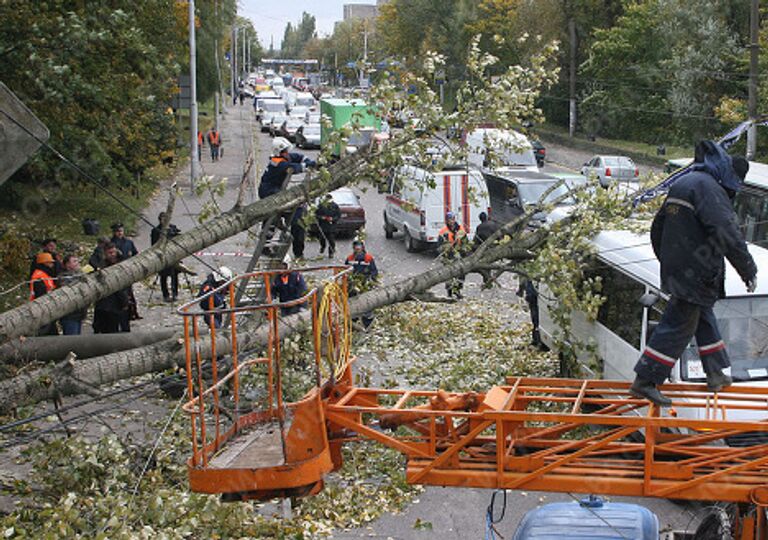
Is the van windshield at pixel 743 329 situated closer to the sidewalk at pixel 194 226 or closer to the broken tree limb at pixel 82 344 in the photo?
the sidewalk at pixel 194 226

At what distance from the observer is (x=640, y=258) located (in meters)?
12.0

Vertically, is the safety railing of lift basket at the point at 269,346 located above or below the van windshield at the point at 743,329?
above

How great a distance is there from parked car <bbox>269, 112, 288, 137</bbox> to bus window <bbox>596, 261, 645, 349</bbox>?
142 feet

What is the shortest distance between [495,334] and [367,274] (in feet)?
8.49

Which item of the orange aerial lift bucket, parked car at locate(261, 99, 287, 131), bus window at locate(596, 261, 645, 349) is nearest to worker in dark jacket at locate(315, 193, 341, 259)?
bus window at locate(596, 261, 645, 349)

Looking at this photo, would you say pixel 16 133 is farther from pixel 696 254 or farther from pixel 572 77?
pixel 572 77

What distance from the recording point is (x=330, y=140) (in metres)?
12.5

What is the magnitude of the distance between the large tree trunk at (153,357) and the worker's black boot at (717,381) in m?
5.37

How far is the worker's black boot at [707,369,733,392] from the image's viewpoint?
6.48 metres

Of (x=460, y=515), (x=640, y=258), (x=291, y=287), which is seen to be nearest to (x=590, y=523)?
(x=460, y=515)

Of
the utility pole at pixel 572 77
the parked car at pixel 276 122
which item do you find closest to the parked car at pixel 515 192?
the utility pole at pixel 572 77

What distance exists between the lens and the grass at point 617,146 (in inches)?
1768

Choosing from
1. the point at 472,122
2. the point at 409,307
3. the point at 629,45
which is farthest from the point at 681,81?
the point at 472,122

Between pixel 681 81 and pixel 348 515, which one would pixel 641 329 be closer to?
pixel 348 515
